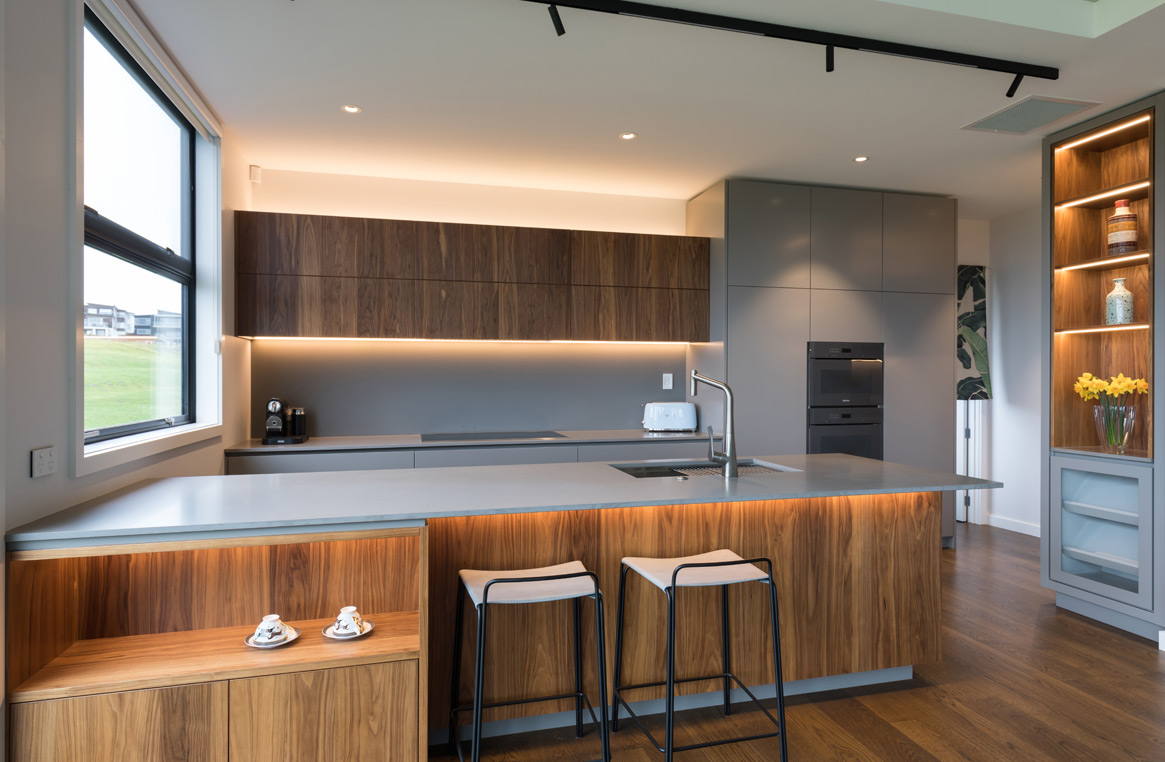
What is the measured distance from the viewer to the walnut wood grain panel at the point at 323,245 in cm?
390

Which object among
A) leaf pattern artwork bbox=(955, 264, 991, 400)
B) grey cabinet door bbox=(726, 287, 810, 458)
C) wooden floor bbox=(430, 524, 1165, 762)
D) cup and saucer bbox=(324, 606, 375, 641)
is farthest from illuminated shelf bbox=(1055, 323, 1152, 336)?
cup and saucer bbox=(324, 606, 375, 641)

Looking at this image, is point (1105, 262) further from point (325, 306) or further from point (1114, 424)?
point (325, 306)

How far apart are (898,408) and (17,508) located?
4706mm

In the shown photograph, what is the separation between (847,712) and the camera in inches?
98.9

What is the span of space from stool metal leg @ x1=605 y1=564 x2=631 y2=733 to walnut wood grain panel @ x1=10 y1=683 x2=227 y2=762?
3.96 ft

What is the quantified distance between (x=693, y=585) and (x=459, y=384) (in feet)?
9.44

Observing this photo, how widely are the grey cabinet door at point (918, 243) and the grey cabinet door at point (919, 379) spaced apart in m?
0.10

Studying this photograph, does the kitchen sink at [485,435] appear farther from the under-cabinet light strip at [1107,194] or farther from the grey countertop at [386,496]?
the under-cabinet light strip at [1107,194]

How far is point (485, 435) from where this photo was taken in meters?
4.50

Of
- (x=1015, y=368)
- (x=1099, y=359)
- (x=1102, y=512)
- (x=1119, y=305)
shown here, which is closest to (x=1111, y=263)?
(x=1119, y=305)

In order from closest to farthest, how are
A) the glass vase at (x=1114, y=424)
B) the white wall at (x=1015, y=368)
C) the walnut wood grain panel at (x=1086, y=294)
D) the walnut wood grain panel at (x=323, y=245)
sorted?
1. the glass vase at (x=1114, y=424)
2. the walnut wood grain panel at (x=1086, y=294)
3. the walnut wood grain panel at (x=323, y=245)
4. the white wall at (x=1015, y=368)

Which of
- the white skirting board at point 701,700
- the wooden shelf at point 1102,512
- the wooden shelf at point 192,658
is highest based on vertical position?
the wooden shelf at point 1102,512

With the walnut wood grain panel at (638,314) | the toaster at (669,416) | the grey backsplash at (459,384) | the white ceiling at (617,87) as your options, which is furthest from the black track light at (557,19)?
the toaster at (669,416)

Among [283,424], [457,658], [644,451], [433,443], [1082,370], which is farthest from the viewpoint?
[644,451]
